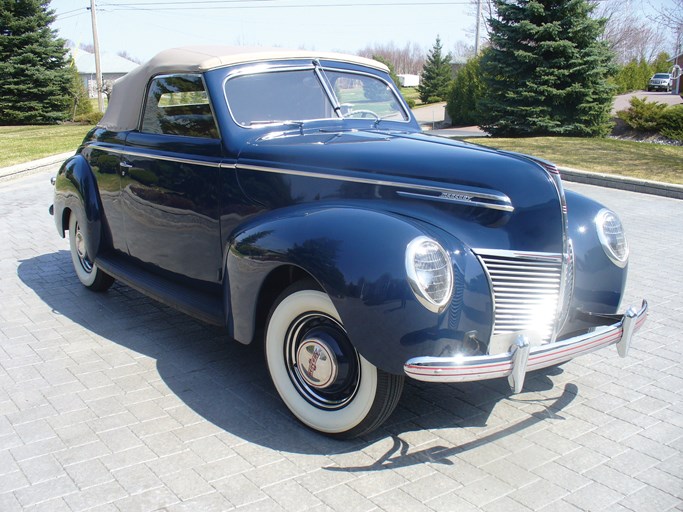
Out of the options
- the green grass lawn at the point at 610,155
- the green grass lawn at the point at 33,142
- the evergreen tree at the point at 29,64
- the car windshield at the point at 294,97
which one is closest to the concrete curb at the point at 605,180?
the green grass lawn at the point at 610,155

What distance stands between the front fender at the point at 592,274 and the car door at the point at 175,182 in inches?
80.0

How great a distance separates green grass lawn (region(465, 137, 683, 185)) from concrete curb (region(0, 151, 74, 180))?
9.05 metres

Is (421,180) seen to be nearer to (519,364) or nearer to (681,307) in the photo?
(519,364)

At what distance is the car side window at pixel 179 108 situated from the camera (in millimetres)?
4105

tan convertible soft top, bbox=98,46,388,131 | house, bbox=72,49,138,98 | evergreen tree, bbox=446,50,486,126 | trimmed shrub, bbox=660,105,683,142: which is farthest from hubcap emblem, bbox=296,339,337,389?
house, bbox=72,49,138,98

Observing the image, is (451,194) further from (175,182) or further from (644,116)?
(644,116)

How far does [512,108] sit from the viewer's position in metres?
18.8

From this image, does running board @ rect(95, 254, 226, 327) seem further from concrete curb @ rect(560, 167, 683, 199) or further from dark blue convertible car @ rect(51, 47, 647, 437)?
concrete curb @ rect(560, 167, 683, 199)

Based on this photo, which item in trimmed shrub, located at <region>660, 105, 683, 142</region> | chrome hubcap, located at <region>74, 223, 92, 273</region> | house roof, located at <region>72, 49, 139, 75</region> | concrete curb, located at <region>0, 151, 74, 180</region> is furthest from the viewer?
house roof, located at <region>72, 49, 139, 75</region>

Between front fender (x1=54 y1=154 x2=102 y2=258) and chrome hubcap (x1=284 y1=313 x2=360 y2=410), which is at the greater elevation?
front fender (x1=54 y1=154 x2=102 y2=258)

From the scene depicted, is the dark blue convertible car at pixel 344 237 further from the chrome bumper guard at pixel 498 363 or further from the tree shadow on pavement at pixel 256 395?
the tree shadow on pavement at pixel 256 395

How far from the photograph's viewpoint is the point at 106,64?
245 ft

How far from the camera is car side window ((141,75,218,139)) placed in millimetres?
4105

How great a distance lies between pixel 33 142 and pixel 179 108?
16.1 metres
